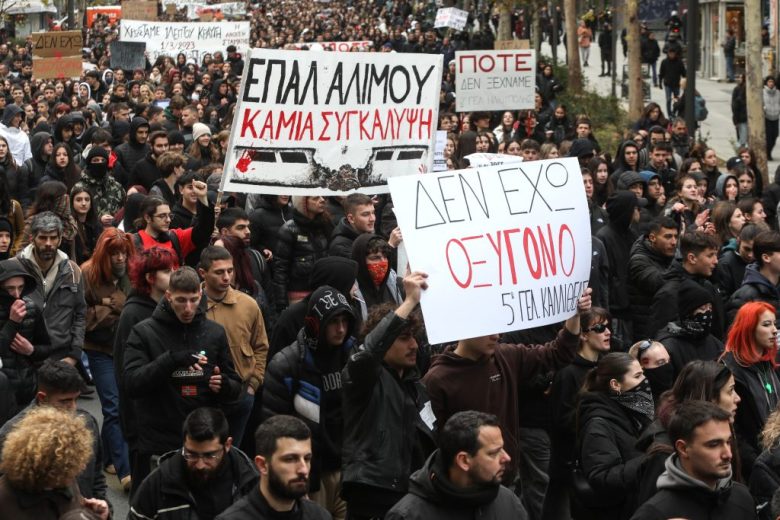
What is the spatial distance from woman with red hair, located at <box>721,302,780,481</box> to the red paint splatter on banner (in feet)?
12.0

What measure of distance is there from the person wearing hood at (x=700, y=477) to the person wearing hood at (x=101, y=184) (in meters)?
7.58

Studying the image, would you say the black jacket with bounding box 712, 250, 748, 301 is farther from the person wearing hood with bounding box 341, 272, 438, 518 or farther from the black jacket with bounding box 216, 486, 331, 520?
the black jacket with bounding box 216, 486, 331, 520

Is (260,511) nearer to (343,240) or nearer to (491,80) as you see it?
(343,240)

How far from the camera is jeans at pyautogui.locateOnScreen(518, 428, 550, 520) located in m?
7.38

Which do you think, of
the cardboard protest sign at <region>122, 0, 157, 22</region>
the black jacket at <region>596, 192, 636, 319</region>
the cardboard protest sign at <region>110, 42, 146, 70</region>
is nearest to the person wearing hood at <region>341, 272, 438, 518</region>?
the black jacket at <region>596, 192, 636, 319</region>

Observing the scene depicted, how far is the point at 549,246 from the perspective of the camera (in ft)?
22.6

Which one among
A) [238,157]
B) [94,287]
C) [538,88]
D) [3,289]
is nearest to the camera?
[3,289]

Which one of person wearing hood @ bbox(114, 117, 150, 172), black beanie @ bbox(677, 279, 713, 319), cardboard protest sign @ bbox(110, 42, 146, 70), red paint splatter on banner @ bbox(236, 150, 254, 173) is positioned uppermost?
cardboard protest sign @ bbox(110, 42, 146, 70)

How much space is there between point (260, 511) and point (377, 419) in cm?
121

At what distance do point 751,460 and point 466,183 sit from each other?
1.79 m

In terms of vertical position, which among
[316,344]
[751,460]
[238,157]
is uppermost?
[238,157]

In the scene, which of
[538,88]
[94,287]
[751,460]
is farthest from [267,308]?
[538,88]

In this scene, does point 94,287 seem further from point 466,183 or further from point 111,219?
point 466,183

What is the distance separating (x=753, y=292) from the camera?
8.89 metres
